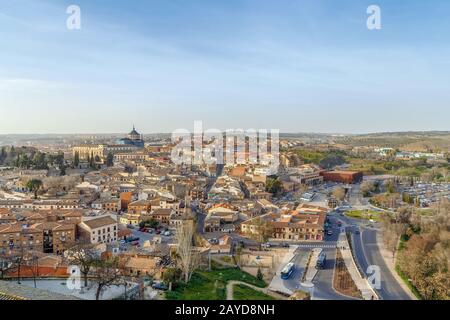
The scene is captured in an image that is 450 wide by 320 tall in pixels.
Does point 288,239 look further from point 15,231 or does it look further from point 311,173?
point 311,173

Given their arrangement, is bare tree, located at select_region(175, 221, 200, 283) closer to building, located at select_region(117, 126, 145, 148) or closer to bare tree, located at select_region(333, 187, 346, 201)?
Answer: bare tree, located at select_region(333, 187, 346, 201)

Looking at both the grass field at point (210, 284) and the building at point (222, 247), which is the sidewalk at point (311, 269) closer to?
the grass field at point (210, 284)

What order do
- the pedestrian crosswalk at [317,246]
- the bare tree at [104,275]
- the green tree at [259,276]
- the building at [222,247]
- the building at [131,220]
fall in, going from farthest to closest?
the building at [131,220] → the pedestrian crosswalk at [317,246] → the building at [222,247] → the green tree at [259,276] → the bare tree at [104,275]

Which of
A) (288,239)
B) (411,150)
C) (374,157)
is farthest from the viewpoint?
(411,150)

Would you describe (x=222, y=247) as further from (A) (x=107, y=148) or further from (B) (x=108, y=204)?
(A) (x=107, y=148)

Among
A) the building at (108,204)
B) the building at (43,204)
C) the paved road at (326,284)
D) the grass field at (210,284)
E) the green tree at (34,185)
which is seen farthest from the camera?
the green tree at (34,185)

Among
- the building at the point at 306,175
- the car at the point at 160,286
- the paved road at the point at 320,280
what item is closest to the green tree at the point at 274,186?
the building at the point at 306,175
